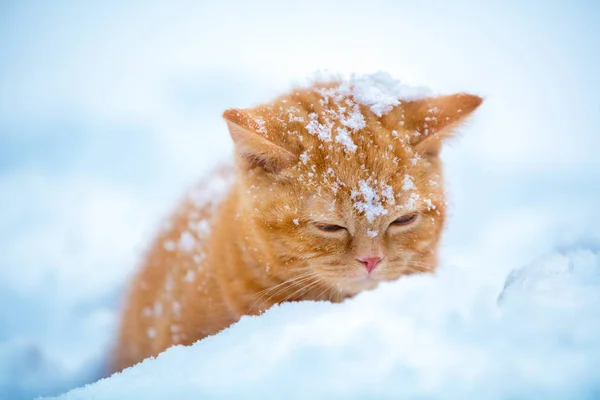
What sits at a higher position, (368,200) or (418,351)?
(368,200)

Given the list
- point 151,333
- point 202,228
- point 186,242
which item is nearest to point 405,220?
point 202,228

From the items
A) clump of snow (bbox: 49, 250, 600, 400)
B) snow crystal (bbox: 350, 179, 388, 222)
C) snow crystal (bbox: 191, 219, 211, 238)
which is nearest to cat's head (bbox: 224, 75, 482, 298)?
snow crystal (bbox: 350, 179, 388, 222)

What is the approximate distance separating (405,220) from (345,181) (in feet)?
1.18

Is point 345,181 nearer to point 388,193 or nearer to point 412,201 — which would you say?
point 388,193

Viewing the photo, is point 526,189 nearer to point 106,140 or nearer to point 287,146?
point 287,146

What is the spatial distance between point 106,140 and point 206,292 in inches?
95.2

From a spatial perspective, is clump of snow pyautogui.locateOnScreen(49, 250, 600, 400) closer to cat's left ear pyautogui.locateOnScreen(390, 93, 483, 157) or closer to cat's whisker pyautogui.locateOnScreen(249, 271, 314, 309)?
cat's whisker pyautogui.locateOnScreen(249, 271, 314, 309)

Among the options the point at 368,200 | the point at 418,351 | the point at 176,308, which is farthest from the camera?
the point at 176,308

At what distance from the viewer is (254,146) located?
2041 millimetres

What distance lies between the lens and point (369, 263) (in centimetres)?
202

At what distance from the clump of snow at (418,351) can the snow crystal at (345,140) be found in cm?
63

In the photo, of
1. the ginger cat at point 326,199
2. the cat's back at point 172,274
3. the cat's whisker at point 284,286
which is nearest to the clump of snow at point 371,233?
the ginger cat at point 326,199

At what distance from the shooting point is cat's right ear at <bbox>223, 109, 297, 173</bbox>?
75.6 inches

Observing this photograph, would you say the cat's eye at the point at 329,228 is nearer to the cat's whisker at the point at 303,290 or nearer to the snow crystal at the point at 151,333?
the cat's whisker at the point at 303,290
